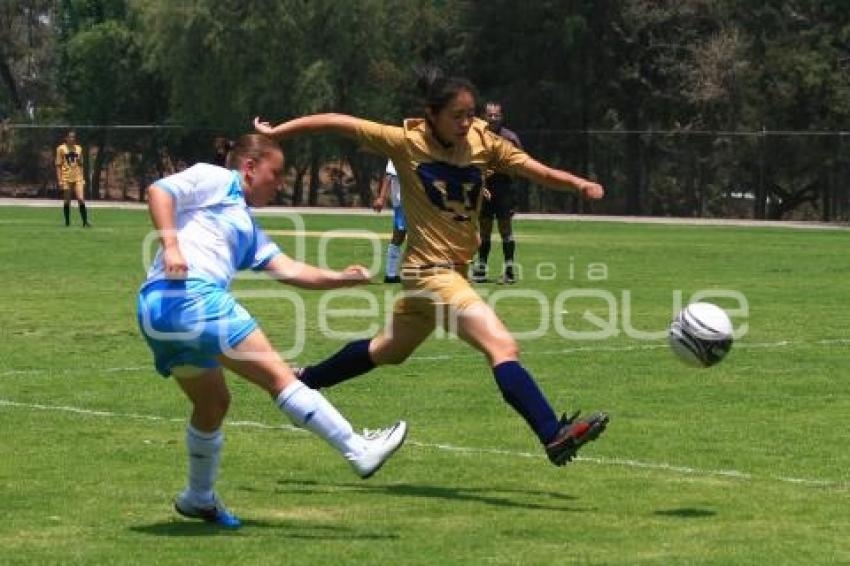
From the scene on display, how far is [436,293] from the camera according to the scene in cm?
964

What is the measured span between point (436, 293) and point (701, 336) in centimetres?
166

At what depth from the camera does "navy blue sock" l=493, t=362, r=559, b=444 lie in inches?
359

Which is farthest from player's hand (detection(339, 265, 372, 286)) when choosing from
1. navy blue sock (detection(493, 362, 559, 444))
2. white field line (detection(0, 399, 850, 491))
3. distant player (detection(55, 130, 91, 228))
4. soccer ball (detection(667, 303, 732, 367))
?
distant player (detection(55, 130, 91, 228))

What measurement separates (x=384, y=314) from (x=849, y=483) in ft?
33.7

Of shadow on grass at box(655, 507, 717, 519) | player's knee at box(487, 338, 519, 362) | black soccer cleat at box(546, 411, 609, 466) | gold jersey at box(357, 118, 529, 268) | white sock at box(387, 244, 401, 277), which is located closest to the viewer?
shadow on grass at box(655, 507, 717, 519)

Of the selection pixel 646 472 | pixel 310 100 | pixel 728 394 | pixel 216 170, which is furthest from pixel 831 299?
pixel 310 100

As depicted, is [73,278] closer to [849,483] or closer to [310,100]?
[849,483]

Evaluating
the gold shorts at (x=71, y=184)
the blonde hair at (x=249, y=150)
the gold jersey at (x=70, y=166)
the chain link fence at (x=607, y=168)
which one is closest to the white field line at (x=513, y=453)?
the blonde hair at (x=249, y=150)

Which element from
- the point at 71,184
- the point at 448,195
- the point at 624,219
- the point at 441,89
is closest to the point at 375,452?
the point at 448,195

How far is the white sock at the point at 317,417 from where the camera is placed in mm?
8125

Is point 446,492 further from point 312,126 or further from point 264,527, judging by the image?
point 312,126

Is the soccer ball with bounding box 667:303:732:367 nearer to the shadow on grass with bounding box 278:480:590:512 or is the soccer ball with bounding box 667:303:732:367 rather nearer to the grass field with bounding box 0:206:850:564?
the grass field with bounding box 0:206:850:564

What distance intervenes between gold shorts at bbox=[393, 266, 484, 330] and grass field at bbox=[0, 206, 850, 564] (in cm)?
86

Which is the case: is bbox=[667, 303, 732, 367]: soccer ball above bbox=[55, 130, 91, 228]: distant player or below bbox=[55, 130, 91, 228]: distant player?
above
